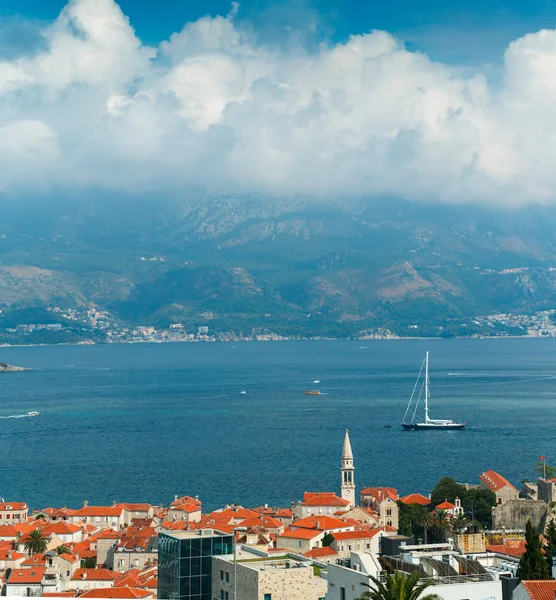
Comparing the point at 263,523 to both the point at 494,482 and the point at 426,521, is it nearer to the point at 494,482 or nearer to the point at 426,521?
the point at 426,521

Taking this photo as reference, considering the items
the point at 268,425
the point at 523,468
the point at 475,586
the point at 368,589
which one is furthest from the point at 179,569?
the point at 268,425

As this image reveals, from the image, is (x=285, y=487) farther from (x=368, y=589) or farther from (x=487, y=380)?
(x=487, y=380)

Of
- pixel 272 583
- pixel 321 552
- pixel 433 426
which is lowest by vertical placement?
pixel 321 552

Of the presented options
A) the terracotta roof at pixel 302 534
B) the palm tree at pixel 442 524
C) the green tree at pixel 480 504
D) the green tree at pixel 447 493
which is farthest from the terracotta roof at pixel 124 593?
the green tree at pixel 447 493

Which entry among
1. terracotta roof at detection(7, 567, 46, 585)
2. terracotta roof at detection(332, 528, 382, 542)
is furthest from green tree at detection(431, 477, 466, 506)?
terracotta roof at detection(7, 567, 46, 585)

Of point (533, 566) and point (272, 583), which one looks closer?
point (533, 566)

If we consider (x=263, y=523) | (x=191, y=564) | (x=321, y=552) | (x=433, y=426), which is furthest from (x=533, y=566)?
(x=433, y=426)

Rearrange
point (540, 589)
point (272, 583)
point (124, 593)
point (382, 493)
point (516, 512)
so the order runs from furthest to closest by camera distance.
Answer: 1. point (382, 493)
2. point (516, 512)
3. point (124, 593)
4. point (272, 583)
5. point (540, 589)
